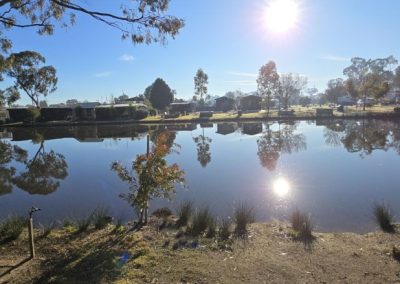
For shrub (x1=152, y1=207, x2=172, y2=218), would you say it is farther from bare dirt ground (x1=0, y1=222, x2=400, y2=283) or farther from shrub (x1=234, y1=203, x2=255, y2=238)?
shrub (x1=234, y1=203, x2=255, y2=238)

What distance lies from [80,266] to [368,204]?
7939mm

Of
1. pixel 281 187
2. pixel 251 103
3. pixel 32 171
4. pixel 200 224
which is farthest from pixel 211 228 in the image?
pixel 251 103

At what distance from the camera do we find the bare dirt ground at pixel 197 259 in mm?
5172

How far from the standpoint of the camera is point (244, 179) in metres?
14.1

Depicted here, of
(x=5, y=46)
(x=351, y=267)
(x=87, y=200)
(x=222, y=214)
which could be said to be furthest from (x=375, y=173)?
(x=5, y=46)

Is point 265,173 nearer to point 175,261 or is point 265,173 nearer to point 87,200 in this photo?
point 87,200

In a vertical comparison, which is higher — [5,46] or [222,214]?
[5,46]

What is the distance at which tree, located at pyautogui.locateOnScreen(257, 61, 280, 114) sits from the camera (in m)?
55.0

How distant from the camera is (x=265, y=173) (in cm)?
1518

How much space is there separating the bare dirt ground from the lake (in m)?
2.11

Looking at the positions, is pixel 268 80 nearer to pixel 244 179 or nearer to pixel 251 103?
pixel 251 103

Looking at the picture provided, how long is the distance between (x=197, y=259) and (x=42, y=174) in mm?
13599

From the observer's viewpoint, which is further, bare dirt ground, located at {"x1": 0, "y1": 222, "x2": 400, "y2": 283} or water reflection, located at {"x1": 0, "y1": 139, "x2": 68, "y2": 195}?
water reflection, located at {"x1": 0, "y1": 139, "x2": 68, "y2": 195}

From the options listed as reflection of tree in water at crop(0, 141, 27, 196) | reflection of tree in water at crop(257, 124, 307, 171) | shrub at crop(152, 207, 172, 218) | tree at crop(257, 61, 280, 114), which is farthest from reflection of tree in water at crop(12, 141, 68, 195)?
tree at crop(257, 61, 280, 114)
